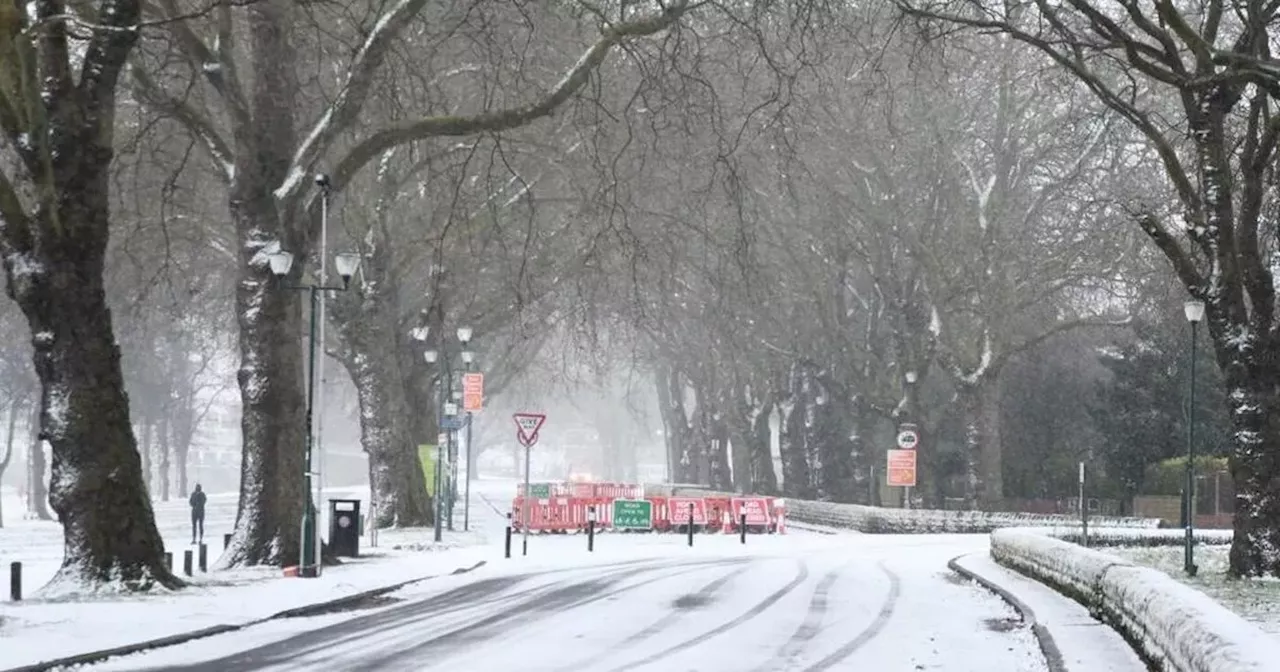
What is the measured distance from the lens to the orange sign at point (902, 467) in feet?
158

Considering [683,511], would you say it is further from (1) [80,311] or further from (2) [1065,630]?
(2) [1065,630]

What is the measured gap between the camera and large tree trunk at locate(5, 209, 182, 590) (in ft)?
65.6

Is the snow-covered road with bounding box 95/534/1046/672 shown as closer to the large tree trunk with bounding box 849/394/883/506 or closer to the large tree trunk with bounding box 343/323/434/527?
the large tree trunk with bounding box 343/323/434/527

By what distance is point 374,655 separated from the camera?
1515 centimetres

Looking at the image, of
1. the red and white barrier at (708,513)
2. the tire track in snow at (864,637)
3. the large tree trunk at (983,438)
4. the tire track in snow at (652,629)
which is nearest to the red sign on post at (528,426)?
the tire track in snow at (652,629)

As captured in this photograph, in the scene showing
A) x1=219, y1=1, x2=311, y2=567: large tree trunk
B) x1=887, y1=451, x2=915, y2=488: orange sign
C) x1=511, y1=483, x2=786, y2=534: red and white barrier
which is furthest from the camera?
x1=511, y1=483, x2=786, y2=534: red and white barrier

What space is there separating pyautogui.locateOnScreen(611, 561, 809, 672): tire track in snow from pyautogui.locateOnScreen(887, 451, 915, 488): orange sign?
821 inches

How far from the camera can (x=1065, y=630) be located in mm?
17703

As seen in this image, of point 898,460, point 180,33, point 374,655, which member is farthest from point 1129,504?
point 374,655

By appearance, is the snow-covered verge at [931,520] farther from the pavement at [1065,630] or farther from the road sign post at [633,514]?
the pavement at [1065,630]

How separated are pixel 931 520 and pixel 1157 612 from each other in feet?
124

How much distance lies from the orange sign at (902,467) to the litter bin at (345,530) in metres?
22.4

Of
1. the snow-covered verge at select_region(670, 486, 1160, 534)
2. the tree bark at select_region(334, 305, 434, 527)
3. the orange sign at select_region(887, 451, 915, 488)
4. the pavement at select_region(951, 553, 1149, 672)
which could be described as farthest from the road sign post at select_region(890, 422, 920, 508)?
the pavement at select_region(951, 553, 1149, 672)

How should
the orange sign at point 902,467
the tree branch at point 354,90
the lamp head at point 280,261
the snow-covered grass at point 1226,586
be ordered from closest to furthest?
the snow-covered grass at point 1226,586
the tree branch at point 354,90
the lamp head at point 280,261
the orange sign at point 902,467
